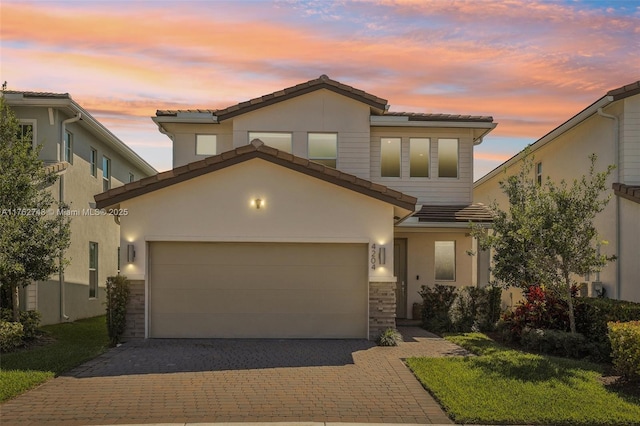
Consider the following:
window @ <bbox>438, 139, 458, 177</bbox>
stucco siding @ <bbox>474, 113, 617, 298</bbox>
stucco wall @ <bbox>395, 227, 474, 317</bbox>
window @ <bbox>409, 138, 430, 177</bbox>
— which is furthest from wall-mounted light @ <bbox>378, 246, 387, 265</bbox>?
window @ <bbox>438, 139, 458, 177</bbox>

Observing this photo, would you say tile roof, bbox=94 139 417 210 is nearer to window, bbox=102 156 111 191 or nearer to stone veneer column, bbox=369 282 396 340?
stone veneer column, bbox=369 282 396 340

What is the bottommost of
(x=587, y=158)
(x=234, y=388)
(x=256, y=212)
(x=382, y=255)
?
(x=234, y=388)

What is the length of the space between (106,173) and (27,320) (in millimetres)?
10914

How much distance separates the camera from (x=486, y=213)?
61.3 ft

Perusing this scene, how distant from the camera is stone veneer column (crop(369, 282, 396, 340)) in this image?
46.4 feet

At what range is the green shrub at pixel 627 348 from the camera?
9875mm

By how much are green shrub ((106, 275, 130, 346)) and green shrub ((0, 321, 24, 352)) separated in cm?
182

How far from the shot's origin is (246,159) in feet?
45.8

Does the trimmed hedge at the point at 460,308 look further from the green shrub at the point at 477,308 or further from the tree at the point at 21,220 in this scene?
the tree at the point at 21,220

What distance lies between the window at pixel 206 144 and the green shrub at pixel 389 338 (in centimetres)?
930

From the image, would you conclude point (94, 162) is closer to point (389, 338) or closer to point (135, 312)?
point (135, 312)

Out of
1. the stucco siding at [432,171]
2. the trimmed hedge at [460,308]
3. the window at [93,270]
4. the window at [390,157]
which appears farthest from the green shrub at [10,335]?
the window at [390,157]

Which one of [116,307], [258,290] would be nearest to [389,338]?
[258,290]

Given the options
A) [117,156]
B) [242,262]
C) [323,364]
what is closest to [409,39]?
[242,262]
